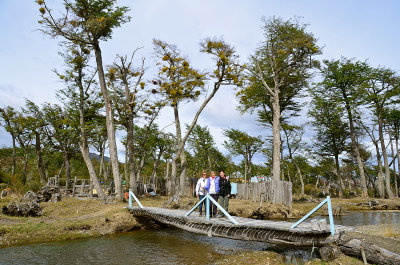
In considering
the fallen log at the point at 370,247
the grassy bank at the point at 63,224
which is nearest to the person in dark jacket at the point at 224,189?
the fallen log at the point at 370,247

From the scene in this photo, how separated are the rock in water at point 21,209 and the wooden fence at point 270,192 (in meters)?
15.1

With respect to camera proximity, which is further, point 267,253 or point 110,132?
point 110,132

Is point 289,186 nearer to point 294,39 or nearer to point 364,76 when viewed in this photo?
point 294,39

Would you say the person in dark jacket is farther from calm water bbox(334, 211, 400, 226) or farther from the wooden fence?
the wooden fence

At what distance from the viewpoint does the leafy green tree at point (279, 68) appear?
78.9ft

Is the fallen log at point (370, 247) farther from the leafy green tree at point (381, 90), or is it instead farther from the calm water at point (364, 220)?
the leafy green tree at point (381, 90)

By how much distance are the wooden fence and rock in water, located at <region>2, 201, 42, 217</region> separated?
15112mm

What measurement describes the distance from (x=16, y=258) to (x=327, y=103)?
36.9 metres

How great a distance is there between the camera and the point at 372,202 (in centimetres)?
2664

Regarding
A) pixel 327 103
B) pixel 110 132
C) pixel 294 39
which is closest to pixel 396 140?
pixel 327 103

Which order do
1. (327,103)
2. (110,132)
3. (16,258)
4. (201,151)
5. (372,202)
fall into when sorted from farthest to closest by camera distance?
1. (201,151)
2. (327,103)
3. (372,202)
4. (110,132)
5. (16,258)

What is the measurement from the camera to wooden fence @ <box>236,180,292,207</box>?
68.8 ft

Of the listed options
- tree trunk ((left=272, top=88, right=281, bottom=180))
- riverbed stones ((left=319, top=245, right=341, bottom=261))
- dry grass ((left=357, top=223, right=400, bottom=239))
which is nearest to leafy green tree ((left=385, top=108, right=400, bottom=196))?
tree trunk ((left=272, top=88, right=281, bottom=180))

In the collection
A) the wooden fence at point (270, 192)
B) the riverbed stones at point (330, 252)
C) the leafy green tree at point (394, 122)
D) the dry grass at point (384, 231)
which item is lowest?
the riverbed stones at point (330, 252)
